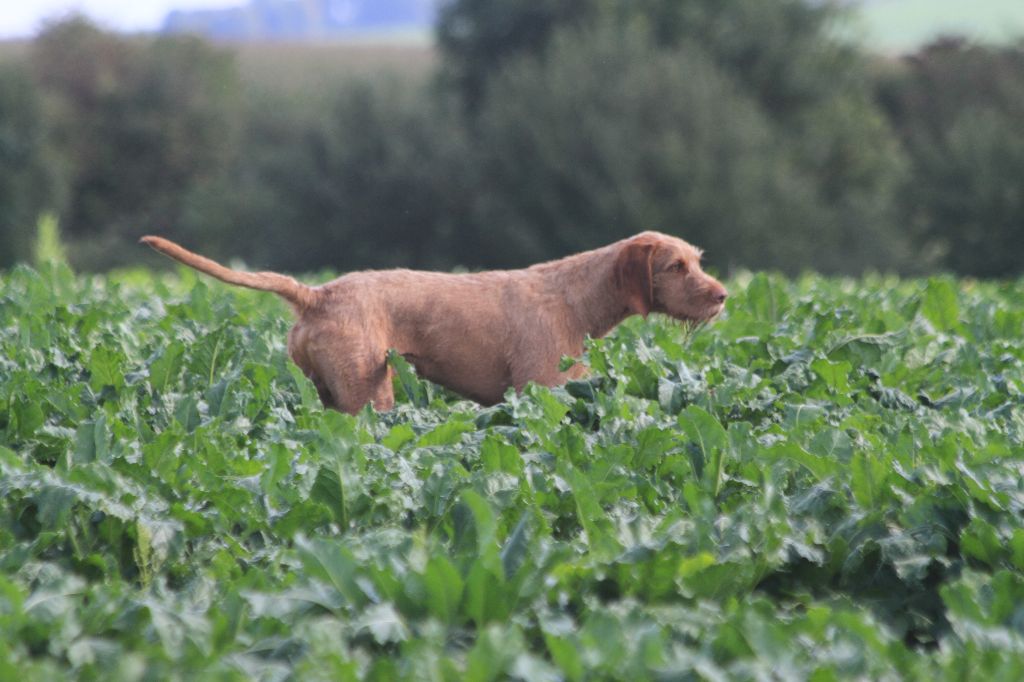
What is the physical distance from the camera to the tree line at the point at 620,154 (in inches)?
1890

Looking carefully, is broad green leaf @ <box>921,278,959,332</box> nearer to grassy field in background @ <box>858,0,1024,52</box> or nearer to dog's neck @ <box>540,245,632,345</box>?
dog's neck @ <box>540,245,632,345</box>

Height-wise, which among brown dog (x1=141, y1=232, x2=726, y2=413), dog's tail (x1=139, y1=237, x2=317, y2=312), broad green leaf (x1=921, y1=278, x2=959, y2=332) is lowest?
broad green leaf (x1=921, y1=278, x2=959, y2=332)

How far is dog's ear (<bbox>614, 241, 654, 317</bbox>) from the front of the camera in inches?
244

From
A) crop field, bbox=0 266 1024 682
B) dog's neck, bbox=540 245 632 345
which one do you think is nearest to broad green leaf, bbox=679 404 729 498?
crop field, bbox=0 266 1024 682

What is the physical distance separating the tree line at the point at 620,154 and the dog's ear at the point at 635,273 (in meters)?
40.3

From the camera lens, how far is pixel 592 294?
20.3 feet

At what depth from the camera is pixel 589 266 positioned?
246 inches

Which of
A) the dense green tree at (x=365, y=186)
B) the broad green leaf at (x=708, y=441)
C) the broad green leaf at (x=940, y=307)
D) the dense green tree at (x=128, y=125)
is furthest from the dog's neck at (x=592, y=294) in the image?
the dense green tree at (x=128, y=125)

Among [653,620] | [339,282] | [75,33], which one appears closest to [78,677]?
[653,620]

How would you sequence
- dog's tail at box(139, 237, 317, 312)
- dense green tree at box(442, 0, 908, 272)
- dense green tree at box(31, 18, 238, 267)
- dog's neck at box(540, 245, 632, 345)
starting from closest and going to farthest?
dog's tail at box(139, 237, 317, 312) < dog's neck at box(540, 245, 632, 345) < dense green tree at box(442, 0, 908, 272) < dense green tree at box(31, 18, 238, 267)

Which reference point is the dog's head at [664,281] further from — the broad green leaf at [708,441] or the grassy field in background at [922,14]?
the grassy field in background at [922,14]

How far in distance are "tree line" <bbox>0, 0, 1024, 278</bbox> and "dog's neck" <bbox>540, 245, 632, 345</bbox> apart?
132 ft

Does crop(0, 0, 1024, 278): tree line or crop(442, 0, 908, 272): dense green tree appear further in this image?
crop(0, 0, 1024, 278): tree line

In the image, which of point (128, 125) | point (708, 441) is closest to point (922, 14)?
point (128, 125)
